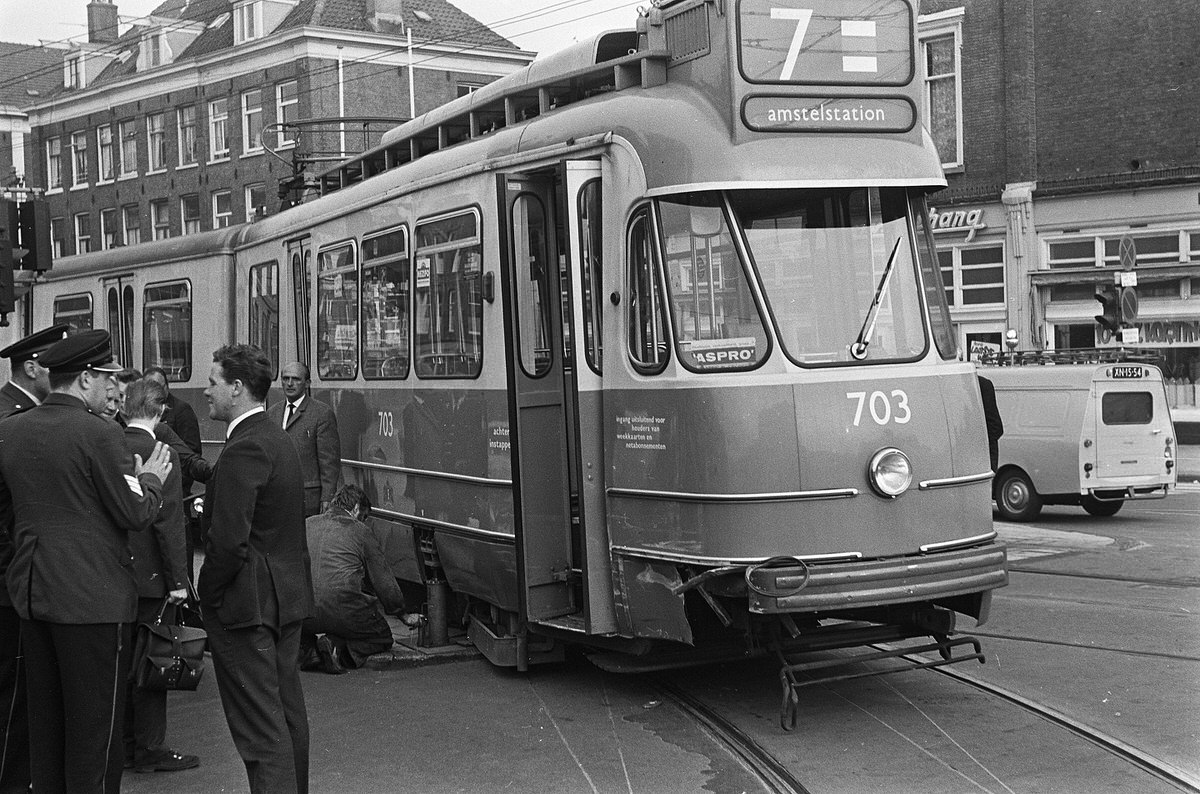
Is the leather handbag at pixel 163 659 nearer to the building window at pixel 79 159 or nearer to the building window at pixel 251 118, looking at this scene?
the building window at pixel 251 118

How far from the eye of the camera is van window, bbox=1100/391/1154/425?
17.6 metres

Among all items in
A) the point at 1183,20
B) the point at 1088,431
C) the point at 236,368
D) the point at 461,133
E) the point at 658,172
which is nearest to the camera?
the point at 236,368

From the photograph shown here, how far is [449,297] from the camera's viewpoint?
29.9ft

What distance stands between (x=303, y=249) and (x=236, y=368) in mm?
6236

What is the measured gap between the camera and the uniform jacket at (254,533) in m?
5.57

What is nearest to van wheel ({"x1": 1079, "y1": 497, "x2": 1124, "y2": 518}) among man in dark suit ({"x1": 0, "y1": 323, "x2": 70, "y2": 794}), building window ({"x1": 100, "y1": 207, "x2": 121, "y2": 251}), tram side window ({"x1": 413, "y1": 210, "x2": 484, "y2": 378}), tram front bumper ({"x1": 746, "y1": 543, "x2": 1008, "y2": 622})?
tram side window ({"x1": 413, "y1": 210, "x2": 484, "y2": 378})

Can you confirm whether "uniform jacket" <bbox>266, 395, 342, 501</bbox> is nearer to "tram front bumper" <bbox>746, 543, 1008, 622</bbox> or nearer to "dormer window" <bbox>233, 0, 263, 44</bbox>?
"tram front bumper" <bbox>746, 543, 1008, 622</bbox>

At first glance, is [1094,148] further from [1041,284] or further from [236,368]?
[236,368]

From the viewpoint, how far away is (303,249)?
1190 cm

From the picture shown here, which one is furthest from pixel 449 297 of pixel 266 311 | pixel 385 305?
pixel 266 311

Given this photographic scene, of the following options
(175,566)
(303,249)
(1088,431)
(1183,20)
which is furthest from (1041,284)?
(175,566)

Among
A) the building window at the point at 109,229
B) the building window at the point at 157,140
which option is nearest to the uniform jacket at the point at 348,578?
the building window at the point at 157,140

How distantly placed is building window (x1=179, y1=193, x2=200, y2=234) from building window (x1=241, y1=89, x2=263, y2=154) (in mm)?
3233

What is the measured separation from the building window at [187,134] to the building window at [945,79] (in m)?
25.2
